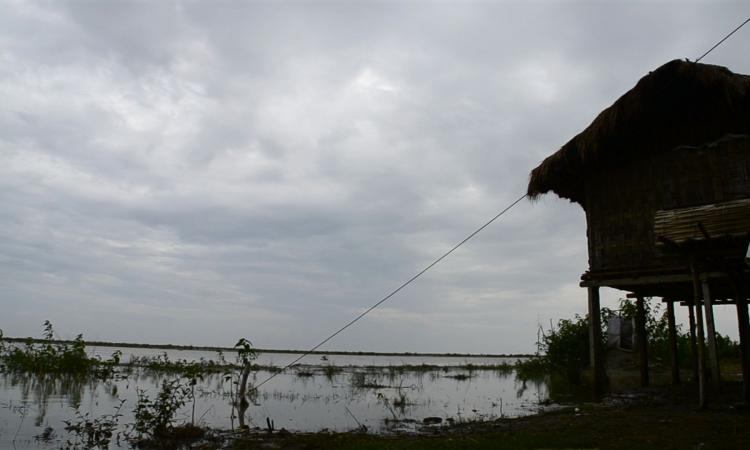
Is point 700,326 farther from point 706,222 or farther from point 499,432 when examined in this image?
point 499,432

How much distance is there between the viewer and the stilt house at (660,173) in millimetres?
10320

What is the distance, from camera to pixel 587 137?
11.9 m

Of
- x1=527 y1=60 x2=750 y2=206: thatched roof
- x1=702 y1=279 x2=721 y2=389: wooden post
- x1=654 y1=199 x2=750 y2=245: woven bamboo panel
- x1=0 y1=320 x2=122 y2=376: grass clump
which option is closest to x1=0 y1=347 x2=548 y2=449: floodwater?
x1=0 y1=320 x2=122 y2=376: grass clump

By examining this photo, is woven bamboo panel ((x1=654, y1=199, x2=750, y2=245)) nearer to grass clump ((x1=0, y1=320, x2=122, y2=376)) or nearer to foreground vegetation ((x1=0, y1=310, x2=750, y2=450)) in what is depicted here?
foreground vegetation ((x1=0, y1=310, x2=750, y2=450))

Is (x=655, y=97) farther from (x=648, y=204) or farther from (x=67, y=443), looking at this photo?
(x=67, y=443)

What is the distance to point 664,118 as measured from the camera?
38.7 feet

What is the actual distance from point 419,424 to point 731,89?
864 centimetres

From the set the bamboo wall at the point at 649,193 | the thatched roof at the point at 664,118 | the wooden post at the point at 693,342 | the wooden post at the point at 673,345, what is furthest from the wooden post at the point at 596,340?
the wooden post at the point at 673,345

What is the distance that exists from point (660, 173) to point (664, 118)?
4.11 ft

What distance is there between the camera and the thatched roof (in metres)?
10.8

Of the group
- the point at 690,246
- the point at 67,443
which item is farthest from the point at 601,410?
the point at 67,443

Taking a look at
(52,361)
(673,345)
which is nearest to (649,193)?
(673,345)

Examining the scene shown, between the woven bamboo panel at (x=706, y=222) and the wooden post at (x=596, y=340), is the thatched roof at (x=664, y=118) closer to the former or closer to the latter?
the woven bamboo panel at (x=706, y=222)

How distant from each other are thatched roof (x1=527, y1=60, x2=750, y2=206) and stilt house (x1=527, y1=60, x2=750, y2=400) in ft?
0.06
